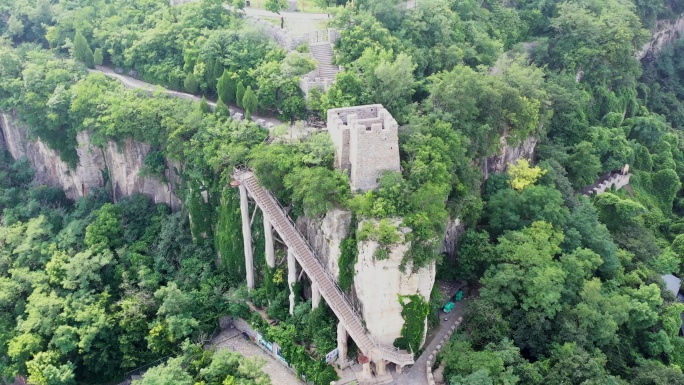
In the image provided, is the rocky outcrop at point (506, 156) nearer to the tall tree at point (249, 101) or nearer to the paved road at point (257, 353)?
the tall tree at point (249, 101)

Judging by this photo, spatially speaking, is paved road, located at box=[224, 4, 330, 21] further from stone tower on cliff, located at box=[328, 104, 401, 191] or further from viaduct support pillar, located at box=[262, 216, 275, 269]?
viaduct support pillar, located at box=[262, 216, 275, 269]

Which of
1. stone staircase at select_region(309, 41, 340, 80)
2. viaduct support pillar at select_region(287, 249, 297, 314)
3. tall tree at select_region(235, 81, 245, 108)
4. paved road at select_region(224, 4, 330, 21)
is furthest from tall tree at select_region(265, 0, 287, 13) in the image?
viaduct support pillar at select_region(287, 249, 297, 314)

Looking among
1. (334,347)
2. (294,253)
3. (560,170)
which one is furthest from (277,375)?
(560,170)

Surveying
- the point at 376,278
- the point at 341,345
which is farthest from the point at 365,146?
the point at 341,345

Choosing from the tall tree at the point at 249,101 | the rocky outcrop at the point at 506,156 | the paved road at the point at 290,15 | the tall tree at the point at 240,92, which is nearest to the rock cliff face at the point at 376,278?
the tall tree at the point at 249,101

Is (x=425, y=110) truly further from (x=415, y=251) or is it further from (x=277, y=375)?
(x=277, y=375)

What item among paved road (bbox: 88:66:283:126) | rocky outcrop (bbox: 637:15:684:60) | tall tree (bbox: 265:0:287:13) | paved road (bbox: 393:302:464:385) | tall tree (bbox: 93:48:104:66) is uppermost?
tall tree (bbox: 265:0:287:13)

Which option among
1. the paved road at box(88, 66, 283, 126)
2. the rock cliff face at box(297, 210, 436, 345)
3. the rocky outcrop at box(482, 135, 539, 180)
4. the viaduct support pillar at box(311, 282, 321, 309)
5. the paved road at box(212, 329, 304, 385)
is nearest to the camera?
the rock cliff face at box(297, 210, 436, 345)
